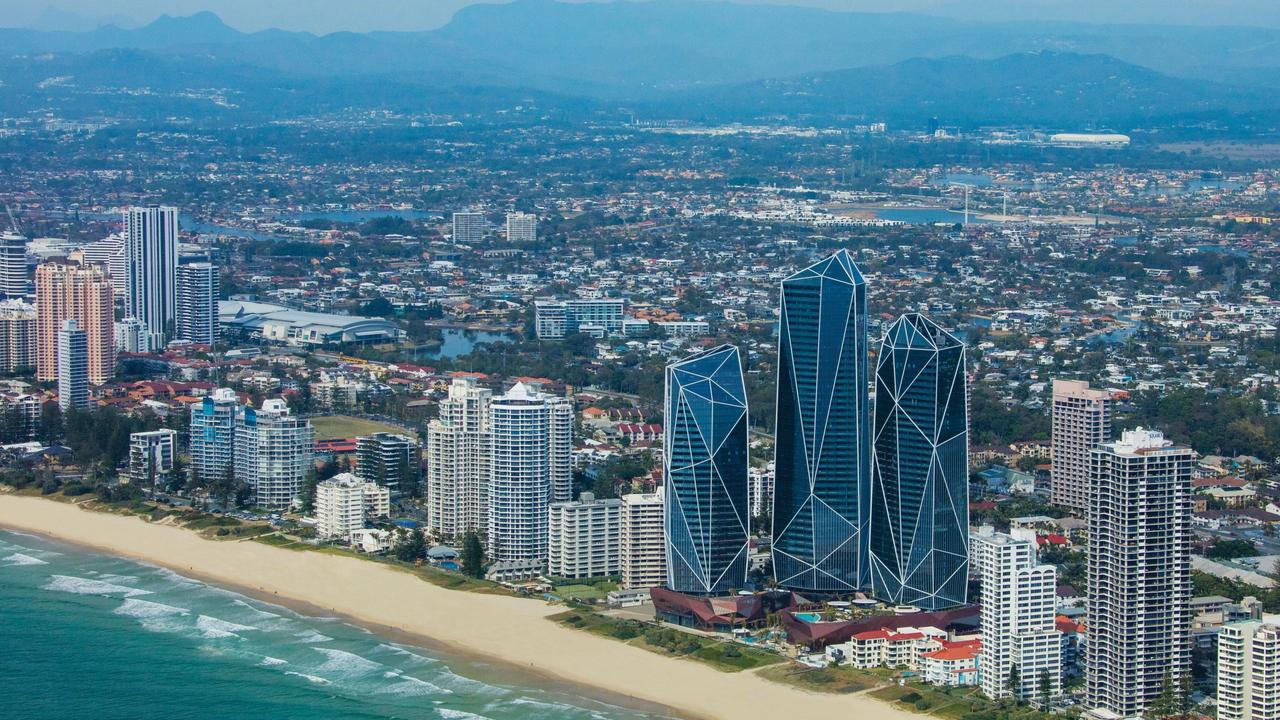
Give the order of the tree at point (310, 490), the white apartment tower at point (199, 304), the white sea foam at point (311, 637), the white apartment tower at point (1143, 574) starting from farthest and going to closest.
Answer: the white apartment tower at point (199, 304)
the tree at point (310, 490)
the white sea foam at point (311, 637)
the white apartment tower at point (1143, 574)

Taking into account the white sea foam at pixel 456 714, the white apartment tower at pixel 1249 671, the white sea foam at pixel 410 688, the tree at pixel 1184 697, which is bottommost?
the white sea foam at pixel 456 714

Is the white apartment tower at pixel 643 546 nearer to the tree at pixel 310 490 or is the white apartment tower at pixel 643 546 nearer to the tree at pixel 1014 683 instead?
the tree at pixel 1014 683

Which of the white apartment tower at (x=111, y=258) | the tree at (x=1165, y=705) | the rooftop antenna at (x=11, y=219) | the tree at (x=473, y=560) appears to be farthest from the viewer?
the rooftop antenna at (x=11, y=219)

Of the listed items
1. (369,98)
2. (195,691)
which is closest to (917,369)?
(195,691)

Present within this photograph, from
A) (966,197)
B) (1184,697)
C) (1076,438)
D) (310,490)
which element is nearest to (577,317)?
(310,490)

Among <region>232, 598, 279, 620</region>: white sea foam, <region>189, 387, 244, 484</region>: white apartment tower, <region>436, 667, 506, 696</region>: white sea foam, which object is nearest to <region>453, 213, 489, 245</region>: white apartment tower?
<region>189, 387, 244, 484</region>: white apartment tower

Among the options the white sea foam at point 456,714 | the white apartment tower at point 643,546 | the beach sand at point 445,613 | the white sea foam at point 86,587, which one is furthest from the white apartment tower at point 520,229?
the white sea foam at point 456,714

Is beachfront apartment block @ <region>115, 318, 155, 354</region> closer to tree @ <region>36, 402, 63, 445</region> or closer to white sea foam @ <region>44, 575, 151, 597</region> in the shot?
tree @ <region>36, 402, 63, 445</region>
